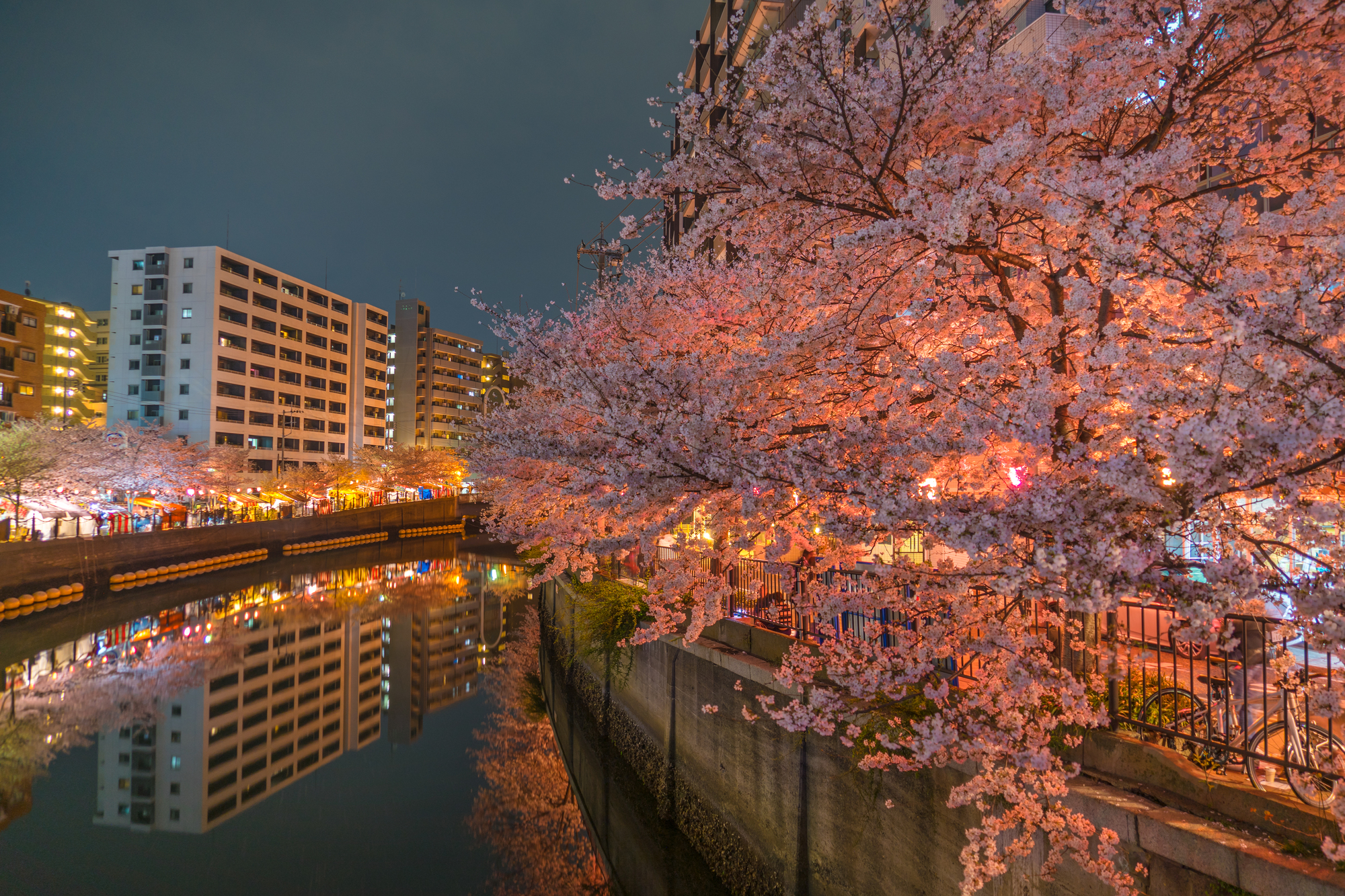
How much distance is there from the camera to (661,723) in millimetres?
11961

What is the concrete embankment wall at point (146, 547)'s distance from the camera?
25891mm

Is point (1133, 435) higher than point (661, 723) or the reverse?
higher

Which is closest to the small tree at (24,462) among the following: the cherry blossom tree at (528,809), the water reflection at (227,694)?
the water reflection at (227,694)

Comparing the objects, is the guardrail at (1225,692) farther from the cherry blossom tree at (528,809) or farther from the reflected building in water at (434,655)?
the reflected building in water at (434,655)

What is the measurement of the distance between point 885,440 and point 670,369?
1811 mm

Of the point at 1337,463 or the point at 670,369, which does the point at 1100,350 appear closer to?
the point at 1337,463

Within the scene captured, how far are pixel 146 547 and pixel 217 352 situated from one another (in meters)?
37.1

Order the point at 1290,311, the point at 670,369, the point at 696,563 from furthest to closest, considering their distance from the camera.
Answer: the point at 696,563
the point at 670,369
the point at 1290,311

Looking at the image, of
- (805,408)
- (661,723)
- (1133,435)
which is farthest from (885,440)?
(661,723)

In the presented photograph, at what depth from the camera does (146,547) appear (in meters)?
33.1

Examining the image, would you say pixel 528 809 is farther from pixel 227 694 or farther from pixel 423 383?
pixel 423 383

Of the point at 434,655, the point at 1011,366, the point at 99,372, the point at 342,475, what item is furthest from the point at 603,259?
the point at 99,372

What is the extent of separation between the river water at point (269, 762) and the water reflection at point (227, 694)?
0.21 feet

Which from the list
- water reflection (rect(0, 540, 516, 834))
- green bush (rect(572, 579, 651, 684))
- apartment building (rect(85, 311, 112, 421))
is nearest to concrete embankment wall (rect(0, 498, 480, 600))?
water reflection (rect(0, 540, 516, 834))
